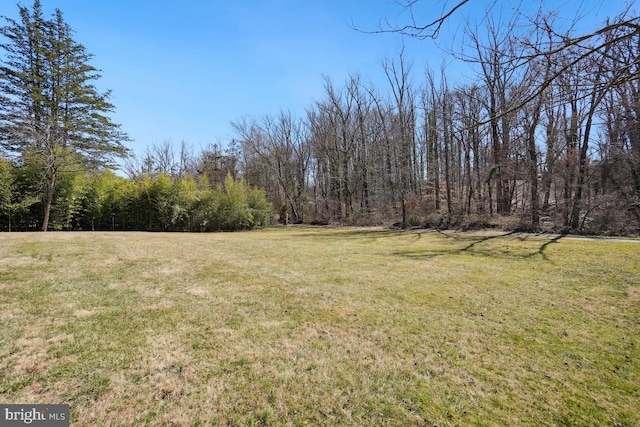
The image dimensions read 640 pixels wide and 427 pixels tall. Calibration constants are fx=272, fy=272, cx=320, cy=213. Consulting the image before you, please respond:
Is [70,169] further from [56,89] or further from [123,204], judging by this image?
[56,89]

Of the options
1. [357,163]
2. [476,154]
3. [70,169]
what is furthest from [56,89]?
[476,154]

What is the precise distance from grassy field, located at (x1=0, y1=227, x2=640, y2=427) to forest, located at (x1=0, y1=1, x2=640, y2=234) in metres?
2.14

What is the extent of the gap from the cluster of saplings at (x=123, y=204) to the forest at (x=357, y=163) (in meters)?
0.05

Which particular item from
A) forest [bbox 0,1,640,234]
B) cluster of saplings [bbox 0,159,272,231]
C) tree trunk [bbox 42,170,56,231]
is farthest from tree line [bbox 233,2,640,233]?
tree trunk [bbox 42,170,56,231]

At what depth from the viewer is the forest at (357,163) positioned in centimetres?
959

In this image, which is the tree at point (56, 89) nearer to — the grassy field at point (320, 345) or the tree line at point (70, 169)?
the tree line at point (70, 169)

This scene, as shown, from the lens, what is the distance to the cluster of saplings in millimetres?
10039

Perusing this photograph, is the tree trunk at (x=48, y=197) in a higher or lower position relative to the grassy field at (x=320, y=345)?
higher

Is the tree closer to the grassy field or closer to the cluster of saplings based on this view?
the cluster of saplings

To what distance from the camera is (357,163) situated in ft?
70.3

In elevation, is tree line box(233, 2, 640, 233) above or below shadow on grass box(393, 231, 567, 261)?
above

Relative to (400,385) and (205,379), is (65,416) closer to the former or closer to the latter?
(205,379)

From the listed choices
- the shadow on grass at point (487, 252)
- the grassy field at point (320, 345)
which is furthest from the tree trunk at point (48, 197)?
the shadow on grass at point (487, 252)

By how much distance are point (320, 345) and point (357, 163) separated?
780 inches
